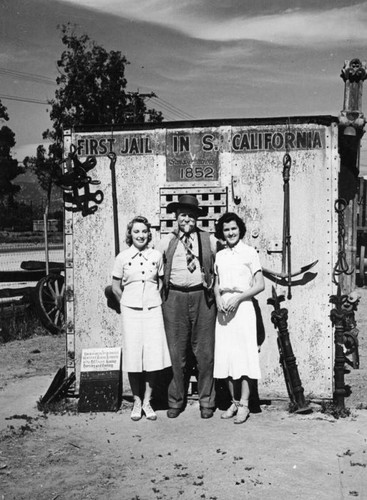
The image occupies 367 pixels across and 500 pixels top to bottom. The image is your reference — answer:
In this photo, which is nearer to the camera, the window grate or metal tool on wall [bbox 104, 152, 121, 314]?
the window grate

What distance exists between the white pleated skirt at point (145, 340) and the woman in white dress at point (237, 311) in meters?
0.53

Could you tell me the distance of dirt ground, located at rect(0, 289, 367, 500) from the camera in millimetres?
4648

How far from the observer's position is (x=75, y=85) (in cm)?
2144

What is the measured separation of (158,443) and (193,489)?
3.45 feet

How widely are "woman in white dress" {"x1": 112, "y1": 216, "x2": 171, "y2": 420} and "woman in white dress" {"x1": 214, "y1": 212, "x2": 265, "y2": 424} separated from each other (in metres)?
0.56

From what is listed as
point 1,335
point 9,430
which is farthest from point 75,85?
point 9,430

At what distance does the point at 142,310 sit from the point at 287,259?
157cm

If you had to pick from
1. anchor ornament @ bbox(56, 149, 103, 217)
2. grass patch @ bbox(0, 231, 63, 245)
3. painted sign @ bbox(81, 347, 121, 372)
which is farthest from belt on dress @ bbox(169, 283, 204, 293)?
grass patch @ bbox(0, 231, 63, 245)

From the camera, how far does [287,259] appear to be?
669cm

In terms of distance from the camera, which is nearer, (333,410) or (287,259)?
(333,410)

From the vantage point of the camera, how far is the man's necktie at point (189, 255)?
628 centimetres

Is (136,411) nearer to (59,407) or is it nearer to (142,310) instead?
(59,407)

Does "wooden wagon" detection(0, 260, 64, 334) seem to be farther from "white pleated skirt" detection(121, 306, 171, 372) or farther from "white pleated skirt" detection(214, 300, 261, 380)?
"white pleated skirt" detection(214, 300, 261, 380)

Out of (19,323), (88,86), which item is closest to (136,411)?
(19,323)
